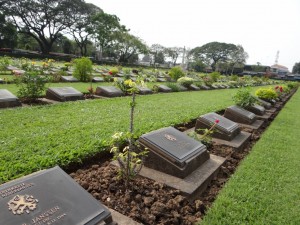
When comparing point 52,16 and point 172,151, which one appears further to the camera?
point 52,16

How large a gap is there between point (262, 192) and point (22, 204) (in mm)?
2692

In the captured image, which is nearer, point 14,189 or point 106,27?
point 14,189

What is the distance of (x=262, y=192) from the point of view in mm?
3244

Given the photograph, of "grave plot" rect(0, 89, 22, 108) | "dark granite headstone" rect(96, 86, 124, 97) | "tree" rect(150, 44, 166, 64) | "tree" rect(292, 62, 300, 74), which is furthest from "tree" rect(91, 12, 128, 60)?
"tree" rect(292, 62, 300, 74)

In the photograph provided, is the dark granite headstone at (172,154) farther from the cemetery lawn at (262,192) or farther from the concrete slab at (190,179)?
the cemetery lawn at (262,192)

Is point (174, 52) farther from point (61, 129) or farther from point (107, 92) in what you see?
point (61, 129)

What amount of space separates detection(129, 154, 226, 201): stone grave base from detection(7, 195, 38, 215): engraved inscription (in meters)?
1.51

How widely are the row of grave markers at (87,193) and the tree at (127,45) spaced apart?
Result: 44.3m

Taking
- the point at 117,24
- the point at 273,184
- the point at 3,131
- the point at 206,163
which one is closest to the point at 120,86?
the point at 3,131

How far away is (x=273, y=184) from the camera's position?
137 inches

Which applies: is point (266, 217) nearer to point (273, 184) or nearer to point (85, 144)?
point (273, 184)

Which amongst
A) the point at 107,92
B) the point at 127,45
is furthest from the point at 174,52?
the point at 107,92

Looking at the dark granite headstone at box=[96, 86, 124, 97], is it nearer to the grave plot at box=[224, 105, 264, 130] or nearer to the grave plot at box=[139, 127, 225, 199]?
the grave plot at box=[224, 105, 264, 130]

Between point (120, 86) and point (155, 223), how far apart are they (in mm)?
8281
